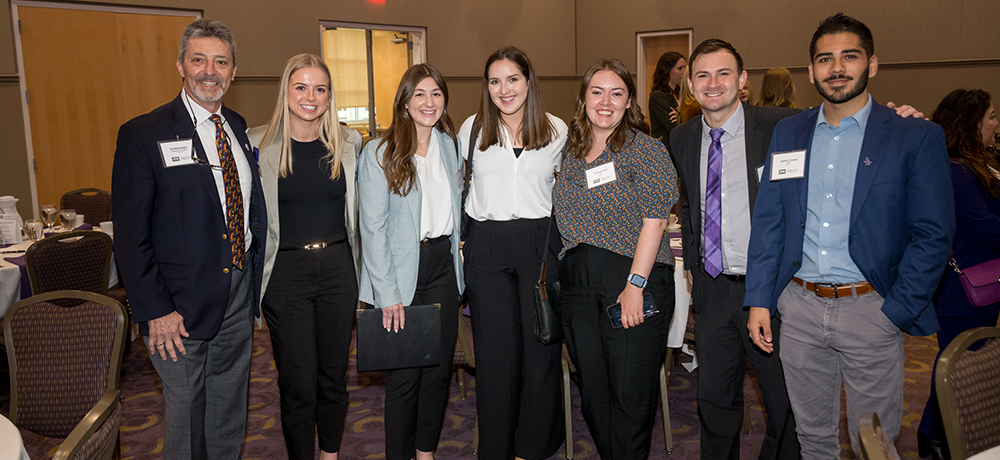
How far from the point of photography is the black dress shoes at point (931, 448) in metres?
2.82

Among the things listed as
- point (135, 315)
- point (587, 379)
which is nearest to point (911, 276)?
point (587, 379)

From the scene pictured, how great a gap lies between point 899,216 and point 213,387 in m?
2.40

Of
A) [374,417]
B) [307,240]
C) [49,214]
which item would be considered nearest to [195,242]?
[307,240]

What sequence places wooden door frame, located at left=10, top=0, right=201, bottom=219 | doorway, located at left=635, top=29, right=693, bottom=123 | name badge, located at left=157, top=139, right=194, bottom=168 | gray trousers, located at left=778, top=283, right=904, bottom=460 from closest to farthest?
1. gray trousers, located at left=778, top=283, right=904, bottom=460
2. name badge, located at left=157, top=139, right=194, bottom=168
3. wooden door frame, located at left=10, top=0, right=201, bottom=219
4. doorway, located at left=635, top=29, right=693, bottom=123

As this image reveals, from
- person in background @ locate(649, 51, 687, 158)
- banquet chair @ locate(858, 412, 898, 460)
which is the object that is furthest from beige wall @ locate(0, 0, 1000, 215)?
banquet chair @ locate(858, 412, 898, 460)

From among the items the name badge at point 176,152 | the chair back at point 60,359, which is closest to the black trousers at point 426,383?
the name badge at point 176,152

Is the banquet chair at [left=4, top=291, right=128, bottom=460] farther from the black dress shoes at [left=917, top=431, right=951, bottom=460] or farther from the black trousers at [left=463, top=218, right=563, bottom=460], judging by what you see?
the black dress shoes at [left=917, top=431, right=951, bottom=460]

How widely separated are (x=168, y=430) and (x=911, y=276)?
2.47 m

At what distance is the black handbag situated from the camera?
2516mm

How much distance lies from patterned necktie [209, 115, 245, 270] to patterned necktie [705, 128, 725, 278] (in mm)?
1718

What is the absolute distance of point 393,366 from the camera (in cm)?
259

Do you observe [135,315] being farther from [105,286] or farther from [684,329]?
[684,329]

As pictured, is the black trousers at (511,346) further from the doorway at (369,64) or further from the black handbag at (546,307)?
the doorway at (369,64)

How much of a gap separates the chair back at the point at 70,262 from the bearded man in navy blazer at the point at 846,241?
3583mm
